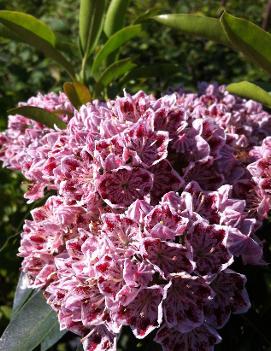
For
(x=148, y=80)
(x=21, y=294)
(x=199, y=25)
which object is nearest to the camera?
(x=199, y=25)

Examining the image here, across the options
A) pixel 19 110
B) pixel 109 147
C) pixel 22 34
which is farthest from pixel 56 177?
pixel 22 34

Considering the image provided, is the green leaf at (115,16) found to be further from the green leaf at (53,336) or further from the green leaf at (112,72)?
the green leaf at (53,336)

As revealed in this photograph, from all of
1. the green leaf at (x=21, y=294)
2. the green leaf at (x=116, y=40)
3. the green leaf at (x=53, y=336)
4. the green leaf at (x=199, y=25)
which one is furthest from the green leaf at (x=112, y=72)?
the green leaf at (x=53, y=336)

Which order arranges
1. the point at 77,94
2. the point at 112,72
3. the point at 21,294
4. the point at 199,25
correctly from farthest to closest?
the point at 112,72, the point at 77,94, the point at 21,294, the point at 199,25

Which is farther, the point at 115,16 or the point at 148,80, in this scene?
the point at 148,80

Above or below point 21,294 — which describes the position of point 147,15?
above

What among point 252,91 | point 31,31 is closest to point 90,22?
point 31,31

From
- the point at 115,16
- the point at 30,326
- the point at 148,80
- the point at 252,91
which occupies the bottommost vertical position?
the point at 148,80

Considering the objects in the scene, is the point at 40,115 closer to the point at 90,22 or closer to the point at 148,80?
the point at 90,22
